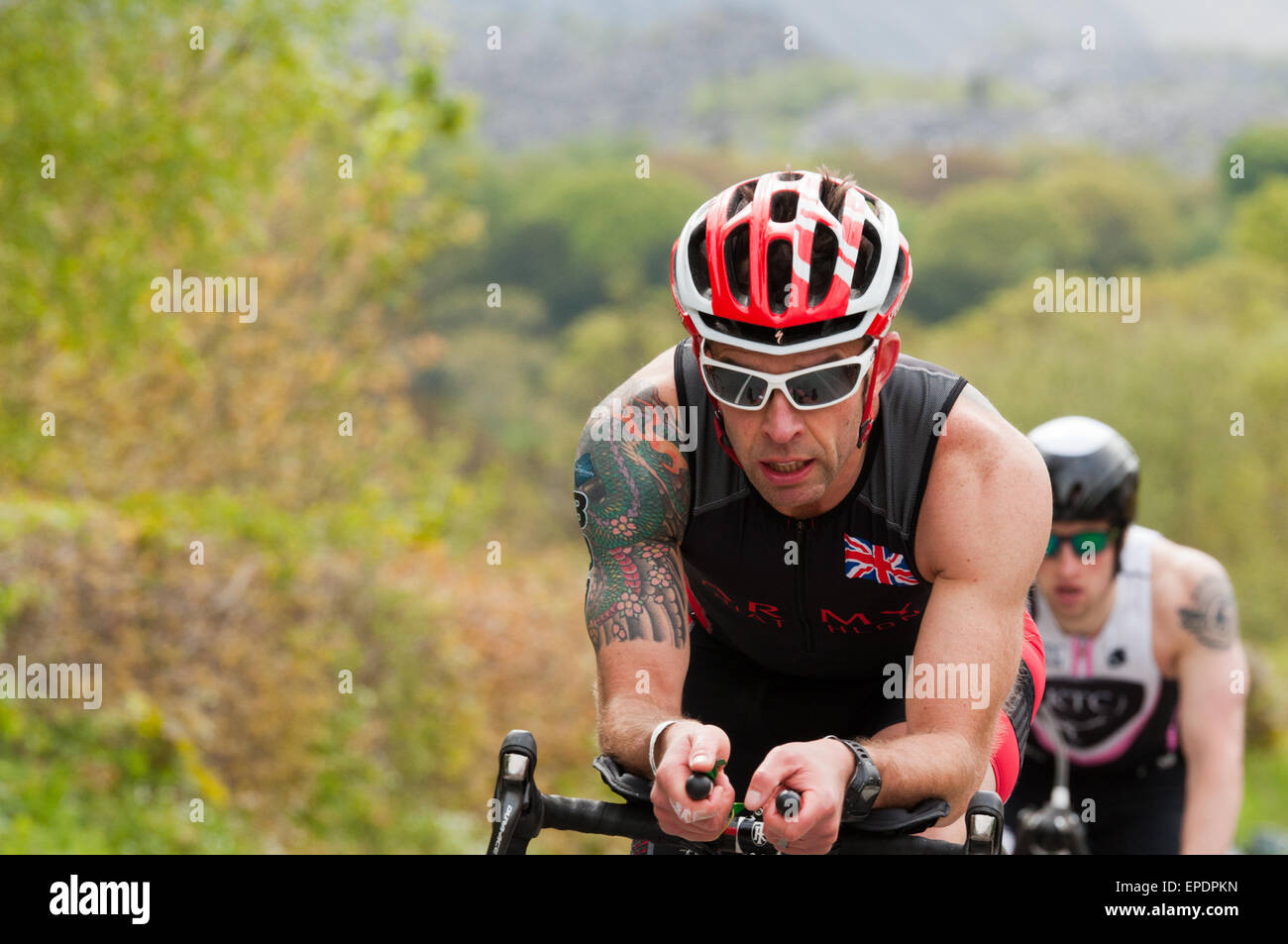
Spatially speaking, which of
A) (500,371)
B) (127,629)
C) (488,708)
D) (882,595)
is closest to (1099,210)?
(500,371)

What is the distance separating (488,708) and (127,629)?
20.8ft

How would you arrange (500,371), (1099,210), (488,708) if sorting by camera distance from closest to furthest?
(488,708) < (500,371) < (1099,210)

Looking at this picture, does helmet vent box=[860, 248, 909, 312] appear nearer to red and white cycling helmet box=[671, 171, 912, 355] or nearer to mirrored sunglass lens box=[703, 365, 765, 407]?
red and white cycling helmet box=[671, 171, 912, 355]

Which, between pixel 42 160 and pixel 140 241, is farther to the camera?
pixel 140 241

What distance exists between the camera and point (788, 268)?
3.19 metres

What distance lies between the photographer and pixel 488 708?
1642cm

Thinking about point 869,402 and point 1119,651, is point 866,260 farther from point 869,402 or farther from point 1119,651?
point 1119,651

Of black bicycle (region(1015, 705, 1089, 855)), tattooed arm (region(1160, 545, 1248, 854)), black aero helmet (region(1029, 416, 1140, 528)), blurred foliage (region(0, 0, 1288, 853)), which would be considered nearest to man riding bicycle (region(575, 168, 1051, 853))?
black bicycle (region(1015, 705, 1089, 855))

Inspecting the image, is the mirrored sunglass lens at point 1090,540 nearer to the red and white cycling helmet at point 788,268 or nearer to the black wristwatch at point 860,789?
the red and white cycling helmet at point 788,268

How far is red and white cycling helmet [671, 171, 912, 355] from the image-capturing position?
3.15m

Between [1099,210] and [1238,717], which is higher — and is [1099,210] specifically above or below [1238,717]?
above

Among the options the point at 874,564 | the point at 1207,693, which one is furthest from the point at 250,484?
the point at 874,564

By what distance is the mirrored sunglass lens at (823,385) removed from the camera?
316 cm
